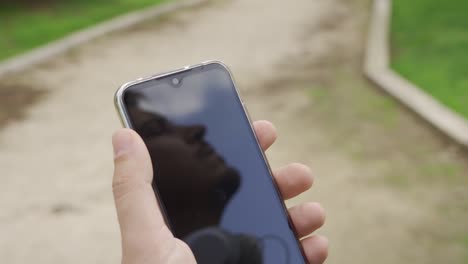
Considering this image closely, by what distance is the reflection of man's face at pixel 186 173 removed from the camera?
56.9 inches

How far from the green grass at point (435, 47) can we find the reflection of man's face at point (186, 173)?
261 centimetres

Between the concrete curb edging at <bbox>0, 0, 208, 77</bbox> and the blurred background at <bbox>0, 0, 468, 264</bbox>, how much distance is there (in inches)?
3.9

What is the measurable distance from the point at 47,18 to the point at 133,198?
237 inches

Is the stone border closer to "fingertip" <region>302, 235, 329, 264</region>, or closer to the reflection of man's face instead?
"fingertip" <region>302, 235, 329, 264</region>

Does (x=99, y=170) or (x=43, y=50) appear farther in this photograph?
(x=43, y=50)

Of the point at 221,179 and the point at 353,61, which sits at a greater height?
the point at 221,179

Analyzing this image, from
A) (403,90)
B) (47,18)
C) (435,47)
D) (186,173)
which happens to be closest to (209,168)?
(186,173)

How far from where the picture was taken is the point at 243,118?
5.34 feet

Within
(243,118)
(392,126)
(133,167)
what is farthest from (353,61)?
(133,167)

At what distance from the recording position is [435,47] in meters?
4.84

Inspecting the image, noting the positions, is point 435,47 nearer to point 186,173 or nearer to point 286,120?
point 286,120

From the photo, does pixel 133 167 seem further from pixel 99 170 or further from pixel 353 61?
pixel 353 61

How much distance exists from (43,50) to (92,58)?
1.65 feet

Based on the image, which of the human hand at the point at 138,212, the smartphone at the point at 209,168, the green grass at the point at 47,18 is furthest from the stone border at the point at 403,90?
the green grass at the point at 47,18
